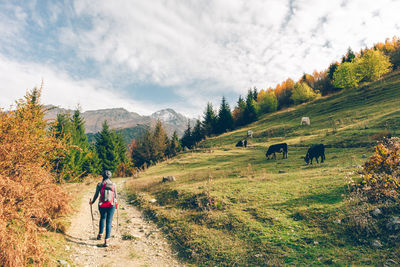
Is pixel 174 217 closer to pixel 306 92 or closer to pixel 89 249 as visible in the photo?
pixel 89 249

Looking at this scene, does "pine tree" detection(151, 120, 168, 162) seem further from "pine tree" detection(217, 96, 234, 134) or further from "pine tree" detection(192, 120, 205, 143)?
"pine tree" detection(217, 96, 234, 134)

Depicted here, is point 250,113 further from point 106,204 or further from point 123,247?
point 123,247

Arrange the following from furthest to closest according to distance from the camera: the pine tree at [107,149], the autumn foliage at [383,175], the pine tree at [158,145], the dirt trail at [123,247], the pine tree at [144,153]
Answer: the pine tree at [158,145], the pine tree at [144,153], the pine tree at [107,149], the autumn foliage at [383,175], the dirt trail at [123,247]

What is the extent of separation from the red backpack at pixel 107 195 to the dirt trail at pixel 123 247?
1580mm

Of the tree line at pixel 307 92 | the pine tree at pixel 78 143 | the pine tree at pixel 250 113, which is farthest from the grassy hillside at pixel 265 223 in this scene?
the pine tree at pixel 250 113

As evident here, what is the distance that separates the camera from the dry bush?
535 centimetres

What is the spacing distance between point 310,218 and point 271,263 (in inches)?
119

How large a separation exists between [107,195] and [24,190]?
2.80 m

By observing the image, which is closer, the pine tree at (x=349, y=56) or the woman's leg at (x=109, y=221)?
the woman's leg at (x=109, y=221)

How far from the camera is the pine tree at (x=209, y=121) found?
74812 mm

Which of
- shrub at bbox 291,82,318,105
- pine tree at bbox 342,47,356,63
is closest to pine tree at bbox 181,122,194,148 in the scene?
shrub at bbox 291,82,318,105

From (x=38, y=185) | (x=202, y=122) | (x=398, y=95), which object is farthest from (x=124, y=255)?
(x=202, y=122)

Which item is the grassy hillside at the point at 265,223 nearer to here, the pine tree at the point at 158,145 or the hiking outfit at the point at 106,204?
the hiking outfit at the point at 106,204

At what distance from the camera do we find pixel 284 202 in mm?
9609
